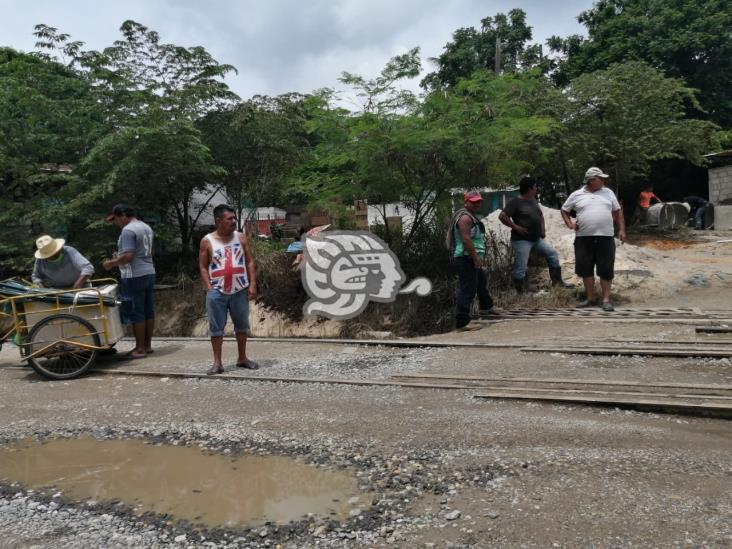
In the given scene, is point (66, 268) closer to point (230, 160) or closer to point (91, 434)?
point (91, 434)

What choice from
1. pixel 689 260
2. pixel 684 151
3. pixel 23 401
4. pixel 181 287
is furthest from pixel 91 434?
pixel 684 151

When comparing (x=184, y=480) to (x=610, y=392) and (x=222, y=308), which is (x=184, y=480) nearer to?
(x=222, y=308)

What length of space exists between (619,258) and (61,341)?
325 inches

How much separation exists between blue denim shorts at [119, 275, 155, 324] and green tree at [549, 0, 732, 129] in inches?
934

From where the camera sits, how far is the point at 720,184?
21.9m

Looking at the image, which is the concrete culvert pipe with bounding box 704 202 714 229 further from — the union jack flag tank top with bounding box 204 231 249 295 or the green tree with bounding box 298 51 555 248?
the union jack flag tank top with bounding box 204 231 249 295

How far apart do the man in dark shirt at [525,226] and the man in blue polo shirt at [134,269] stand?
16.2ft

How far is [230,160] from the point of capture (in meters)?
13.6

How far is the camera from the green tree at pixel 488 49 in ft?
104

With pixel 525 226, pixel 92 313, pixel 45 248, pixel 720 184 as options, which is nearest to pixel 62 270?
pixel 45 248

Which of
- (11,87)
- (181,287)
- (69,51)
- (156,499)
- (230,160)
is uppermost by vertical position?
(69,51)

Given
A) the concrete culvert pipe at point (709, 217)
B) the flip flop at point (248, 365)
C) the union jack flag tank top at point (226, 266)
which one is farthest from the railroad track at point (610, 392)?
the concrete culvert pipe at point (709, 217)

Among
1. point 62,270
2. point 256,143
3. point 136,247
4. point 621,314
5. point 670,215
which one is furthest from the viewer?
point 670,215

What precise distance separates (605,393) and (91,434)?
421cm
